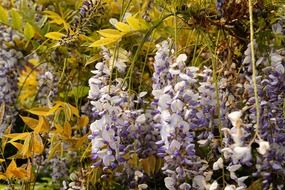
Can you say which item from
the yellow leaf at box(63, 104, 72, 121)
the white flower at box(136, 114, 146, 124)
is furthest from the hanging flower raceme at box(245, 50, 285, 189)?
the yellow leaf at box(63, 104, 72, 121)

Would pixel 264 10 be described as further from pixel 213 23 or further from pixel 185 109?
pixel 185 109

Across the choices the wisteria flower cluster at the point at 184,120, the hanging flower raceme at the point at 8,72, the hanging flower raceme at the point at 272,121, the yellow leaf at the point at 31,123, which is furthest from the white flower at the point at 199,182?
the hanging flower raceme at the point at 8,72

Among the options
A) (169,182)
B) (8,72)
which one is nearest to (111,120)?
(169,182)

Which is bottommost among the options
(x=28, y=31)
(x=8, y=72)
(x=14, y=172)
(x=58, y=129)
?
(x=14, y=172)

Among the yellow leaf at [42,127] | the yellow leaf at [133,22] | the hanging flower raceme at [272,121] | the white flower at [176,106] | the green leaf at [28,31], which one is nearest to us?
the white flower at [176,106]

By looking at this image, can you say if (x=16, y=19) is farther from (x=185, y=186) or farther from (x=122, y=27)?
(x=185, y=186)

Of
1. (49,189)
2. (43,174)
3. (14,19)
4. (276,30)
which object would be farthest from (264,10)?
(43,174)

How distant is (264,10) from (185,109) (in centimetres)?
37

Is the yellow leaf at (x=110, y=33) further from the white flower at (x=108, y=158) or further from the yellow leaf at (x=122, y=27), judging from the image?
the white flower at (x=108, y=158)

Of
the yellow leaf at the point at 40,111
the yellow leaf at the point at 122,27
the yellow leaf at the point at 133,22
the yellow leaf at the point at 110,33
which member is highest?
the yellow leaf at the point at 133,22

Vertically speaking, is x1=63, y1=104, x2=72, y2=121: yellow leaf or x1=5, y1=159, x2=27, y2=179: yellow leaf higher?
x1=63, y1=104, x2=72, y2=121: yellow leaf

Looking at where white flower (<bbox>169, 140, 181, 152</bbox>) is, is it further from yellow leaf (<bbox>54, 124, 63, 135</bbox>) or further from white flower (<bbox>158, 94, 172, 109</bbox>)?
yellow leaf (<bbox>54, 124, 63, 135</bbox>)

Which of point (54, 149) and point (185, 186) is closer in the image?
point (185, 186)

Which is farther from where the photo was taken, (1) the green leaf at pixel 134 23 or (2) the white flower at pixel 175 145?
(1) the green leaf at pixel 134 23
